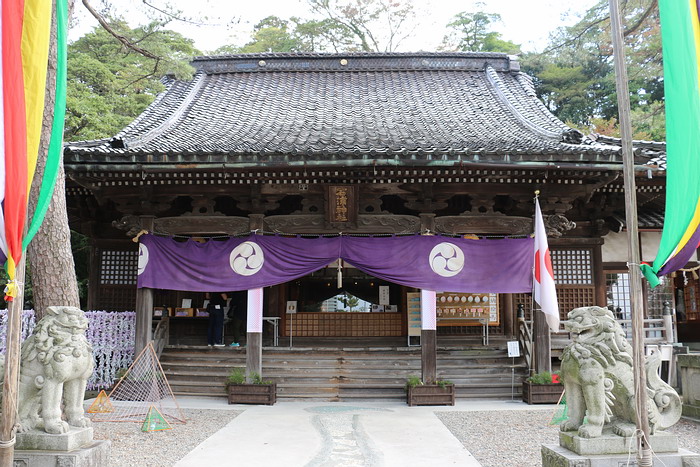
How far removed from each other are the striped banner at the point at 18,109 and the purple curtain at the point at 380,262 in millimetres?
6073

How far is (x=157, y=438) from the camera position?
24.1 feet

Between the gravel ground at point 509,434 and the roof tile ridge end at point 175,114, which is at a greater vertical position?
the roof tile ridge end at point 175,114

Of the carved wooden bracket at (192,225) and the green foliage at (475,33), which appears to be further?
the green foliage at (475,33)

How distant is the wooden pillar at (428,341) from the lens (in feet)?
33.2

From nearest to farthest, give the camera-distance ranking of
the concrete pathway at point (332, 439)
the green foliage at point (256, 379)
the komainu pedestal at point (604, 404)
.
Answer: the komainu pedestal at point (604, 404) → the concrete pathway at point (332, 439) → the green foliage at point (256, 379)

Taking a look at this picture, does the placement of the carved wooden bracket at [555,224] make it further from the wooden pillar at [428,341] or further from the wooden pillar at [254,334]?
the wooden pillar at [254,334]

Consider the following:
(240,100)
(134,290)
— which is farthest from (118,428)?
(240,100)

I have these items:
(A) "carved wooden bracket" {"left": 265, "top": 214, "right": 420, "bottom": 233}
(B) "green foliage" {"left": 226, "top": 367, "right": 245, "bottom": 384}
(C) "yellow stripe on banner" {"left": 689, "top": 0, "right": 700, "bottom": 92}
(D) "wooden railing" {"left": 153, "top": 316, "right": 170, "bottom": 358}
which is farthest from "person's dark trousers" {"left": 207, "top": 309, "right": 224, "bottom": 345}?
(C) "yellow stripe on banner" {"left": 689, "top": 0, "right": 700, "bottom": 92}

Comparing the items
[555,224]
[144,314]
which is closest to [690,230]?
[555,224]

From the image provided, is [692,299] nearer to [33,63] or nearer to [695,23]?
[695,23]

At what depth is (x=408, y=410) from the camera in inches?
373

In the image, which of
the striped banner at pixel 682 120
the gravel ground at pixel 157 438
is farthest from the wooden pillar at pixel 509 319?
the striped banner at pixel 682 120

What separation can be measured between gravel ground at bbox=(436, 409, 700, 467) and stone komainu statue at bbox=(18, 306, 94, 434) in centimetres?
428

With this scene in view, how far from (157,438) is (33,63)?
196 inches
